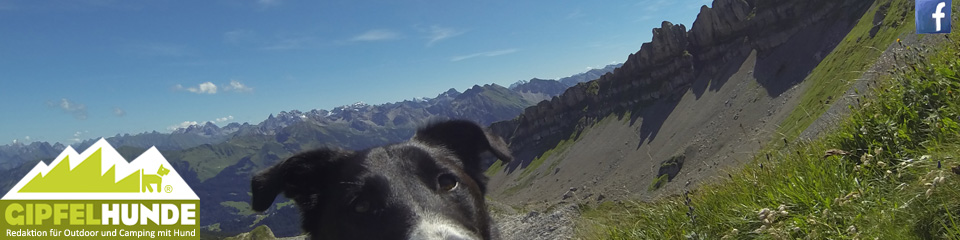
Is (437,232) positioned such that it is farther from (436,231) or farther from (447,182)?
(447,182)

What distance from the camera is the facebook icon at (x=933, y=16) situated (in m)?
7.76

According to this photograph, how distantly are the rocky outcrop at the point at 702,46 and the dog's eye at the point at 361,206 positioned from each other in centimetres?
14635

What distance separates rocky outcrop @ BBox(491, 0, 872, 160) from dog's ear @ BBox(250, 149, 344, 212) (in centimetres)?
14596

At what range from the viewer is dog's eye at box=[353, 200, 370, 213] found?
195 inches

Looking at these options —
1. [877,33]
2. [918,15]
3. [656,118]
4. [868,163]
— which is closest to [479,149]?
[868,163]

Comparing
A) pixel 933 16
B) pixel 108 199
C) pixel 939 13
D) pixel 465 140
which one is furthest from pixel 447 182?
pixel 108 199

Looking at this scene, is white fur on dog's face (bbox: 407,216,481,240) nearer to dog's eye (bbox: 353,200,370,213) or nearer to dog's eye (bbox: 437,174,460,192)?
dog's eye (bbox: 353,200,370,213)

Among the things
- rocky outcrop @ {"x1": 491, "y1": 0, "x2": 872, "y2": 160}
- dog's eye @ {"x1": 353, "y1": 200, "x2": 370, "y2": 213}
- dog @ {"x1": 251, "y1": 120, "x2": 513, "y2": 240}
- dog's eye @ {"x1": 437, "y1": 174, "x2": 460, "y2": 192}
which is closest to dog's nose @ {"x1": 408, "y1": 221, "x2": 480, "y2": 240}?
dog @ {"x1": 251, "y1": 120, "x2": 513, "y2": 240}

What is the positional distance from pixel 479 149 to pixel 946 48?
5.72 meters

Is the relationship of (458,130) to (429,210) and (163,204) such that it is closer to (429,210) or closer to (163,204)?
(429,210)

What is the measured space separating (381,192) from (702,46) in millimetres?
171619

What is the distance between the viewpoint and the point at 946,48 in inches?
219

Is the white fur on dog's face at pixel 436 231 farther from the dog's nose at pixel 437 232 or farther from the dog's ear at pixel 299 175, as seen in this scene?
the dog's ear at pixel 299 175

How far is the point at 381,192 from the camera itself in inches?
194
